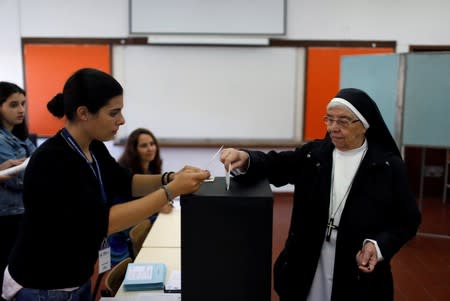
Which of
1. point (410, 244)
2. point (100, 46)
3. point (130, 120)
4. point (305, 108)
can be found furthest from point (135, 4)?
point (410, 244)

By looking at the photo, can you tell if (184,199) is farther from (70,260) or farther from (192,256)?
(70,260)

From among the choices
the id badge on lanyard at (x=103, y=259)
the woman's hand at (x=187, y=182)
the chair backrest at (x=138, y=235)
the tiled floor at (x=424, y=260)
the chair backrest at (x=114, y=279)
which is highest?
the woman's hand at (x=187, y=182)

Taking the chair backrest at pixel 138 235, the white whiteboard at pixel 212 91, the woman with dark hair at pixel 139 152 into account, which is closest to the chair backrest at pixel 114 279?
the chair backrest at pixel 138 235

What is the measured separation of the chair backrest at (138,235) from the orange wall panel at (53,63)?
3.19 m

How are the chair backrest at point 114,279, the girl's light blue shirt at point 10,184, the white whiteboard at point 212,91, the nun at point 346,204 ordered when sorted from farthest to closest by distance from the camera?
the white whiteboard at point 212,91 → the girl's light blue shirt at point 10,184 → the chair backrest at point 114,279 → the nun at point 346,204

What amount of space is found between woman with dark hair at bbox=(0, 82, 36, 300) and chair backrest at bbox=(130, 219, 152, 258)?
2.26 ft

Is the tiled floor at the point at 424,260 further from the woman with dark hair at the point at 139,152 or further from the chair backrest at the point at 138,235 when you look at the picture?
the woman with dark hair at the point at 139,152

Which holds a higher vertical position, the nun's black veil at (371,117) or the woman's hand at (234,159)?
the nun's black veil at (371,117)

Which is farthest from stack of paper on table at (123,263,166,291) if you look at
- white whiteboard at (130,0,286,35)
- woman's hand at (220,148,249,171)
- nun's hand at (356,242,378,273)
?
white whiteboard at (130,0,286,35)

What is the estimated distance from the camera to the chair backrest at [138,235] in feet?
8.28

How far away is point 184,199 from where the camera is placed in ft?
3.55

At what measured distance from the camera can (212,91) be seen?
5.50m

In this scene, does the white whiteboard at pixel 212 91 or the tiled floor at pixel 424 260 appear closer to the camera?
the tiled floor at pixel 424 260

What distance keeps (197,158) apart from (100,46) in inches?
75.6
